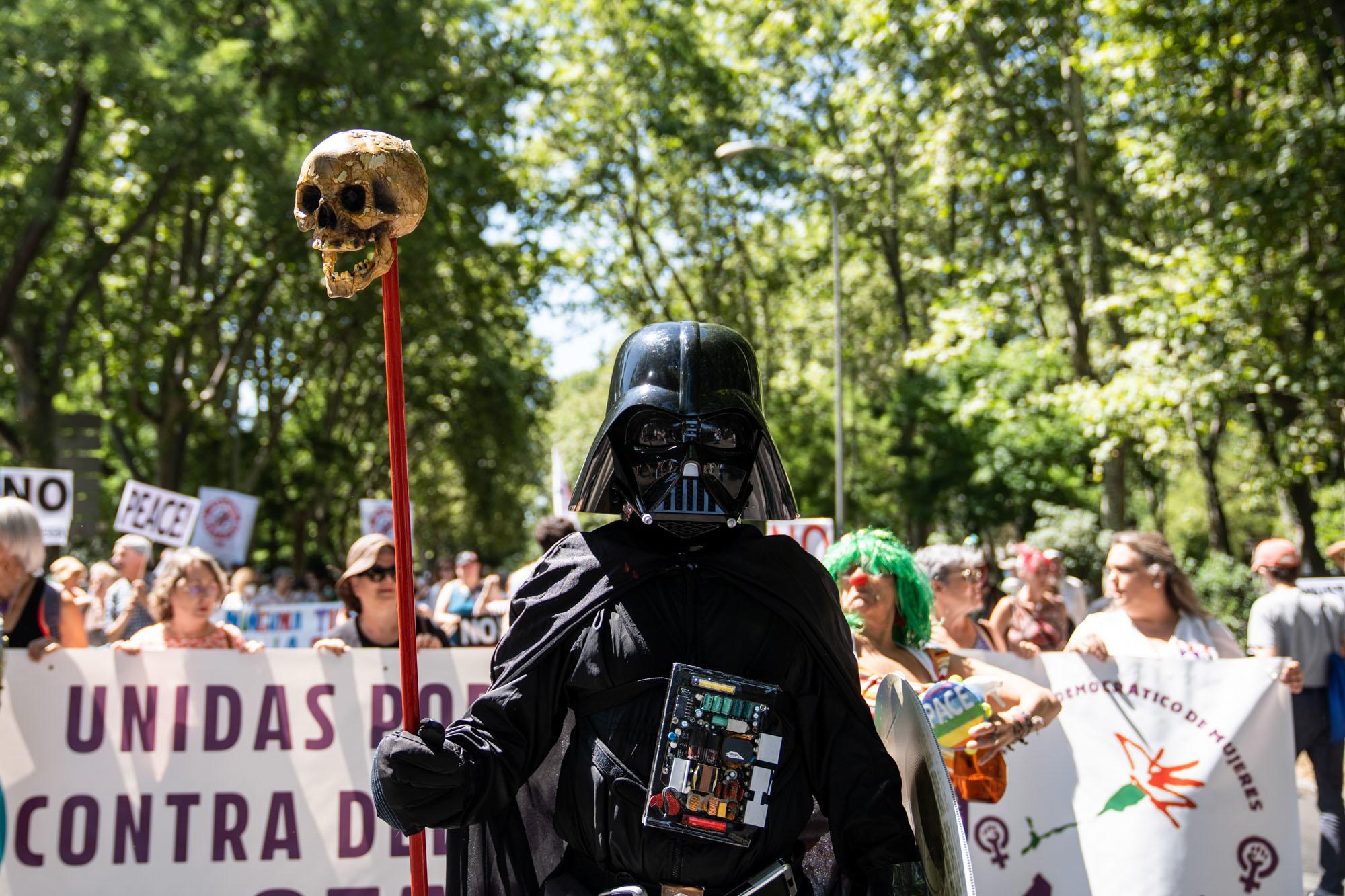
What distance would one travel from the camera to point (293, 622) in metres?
12.9

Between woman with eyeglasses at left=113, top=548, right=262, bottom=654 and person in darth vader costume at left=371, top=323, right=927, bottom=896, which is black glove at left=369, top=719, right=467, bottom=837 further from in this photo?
woman with eyeglasses at left=113, top=548, right=262, bottom=654

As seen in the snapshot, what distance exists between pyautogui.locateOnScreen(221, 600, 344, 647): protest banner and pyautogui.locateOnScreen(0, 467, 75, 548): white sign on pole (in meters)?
1.83

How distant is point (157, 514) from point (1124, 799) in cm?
894

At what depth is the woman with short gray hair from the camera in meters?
4.83

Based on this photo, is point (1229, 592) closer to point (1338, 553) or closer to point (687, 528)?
point (1338, 553)

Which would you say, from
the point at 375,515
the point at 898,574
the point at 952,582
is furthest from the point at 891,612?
the point at 375,515

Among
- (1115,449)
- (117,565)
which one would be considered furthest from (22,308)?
(1115,449)

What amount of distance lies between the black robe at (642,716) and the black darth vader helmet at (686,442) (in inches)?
4.3

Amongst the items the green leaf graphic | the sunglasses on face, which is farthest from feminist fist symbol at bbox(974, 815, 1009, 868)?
the sunglasses on face

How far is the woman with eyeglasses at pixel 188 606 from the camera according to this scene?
17.4ft

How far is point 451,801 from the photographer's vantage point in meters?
2.34

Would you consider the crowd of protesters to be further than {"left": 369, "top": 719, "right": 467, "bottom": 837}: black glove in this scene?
Yes

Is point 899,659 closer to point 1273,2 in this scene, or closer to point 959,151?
point 1273,2

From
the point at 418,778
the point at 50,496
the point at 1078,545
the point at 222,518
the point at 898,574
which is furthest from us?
the point at 1078,545
